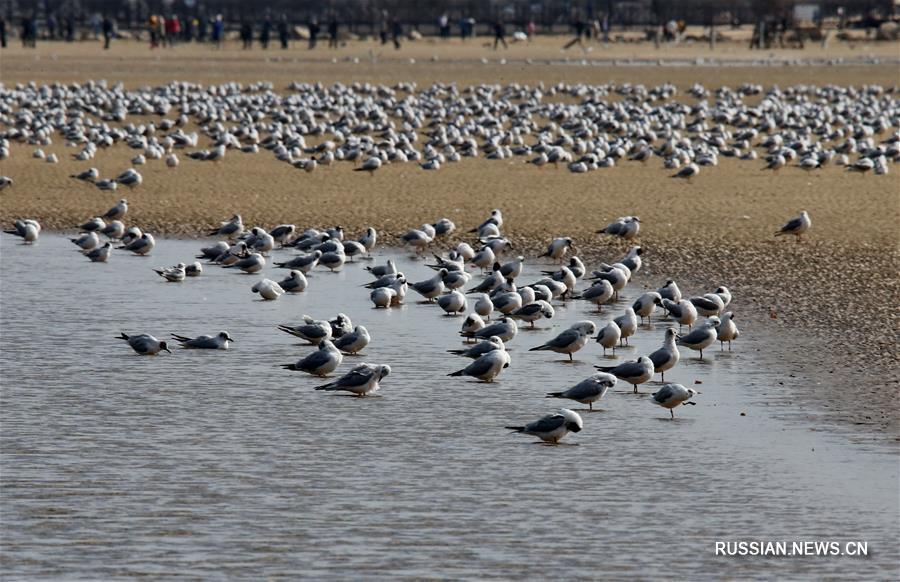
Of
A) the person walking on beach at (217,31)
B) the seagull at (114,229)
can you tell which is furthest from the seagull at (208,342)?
the person walking on beach at (217,31)

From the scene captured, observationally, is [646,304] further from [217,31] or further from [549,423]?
[217,31]

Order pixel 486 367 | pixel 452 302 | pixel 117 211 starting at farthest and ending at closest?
1. pixel 117 211
2. pixel 452 302
3. pixel 486 367

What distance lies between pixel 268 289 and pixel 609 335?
17.1ft

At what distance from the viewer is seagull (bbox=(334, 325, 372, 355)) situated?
16172mm

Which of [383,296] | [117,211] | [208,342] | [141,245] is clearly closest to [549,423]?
[208,342]

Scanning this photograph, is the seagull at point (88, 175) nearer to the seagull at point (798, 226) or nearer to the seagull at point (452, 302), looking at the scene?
the seagull at point (798, 226)

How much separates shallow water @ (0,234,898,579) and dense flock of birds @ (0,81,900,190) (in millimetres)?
16599

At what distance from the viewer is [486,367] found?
49.0 ft

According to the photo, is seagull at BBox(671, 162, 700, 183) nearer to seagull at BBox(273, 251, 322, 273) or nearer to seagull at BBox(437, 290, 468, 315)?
seagull at BBox(273, 251, 322, 273)

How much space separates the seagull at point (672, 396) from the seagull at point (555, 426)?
1106 mm

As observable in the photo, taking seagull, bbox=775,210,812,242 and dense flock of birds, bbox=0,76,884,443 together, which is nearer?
dense flock of birds, bbox=0,76,884,443

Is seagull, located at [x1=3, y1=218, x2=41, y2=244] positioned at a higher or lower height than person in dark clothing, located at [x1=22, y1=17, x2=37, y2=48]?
lower

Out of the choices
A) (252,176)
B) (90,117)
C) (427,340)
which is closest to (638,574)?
(427,340)

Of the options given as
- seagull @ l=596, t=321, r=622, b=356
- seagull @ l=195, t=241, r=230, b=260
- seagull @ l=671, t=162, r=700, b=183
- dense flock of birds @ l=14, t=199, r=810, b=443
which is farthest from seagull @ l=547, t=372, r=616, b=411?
seagull @ l=671, t=162, r=700, b=183
